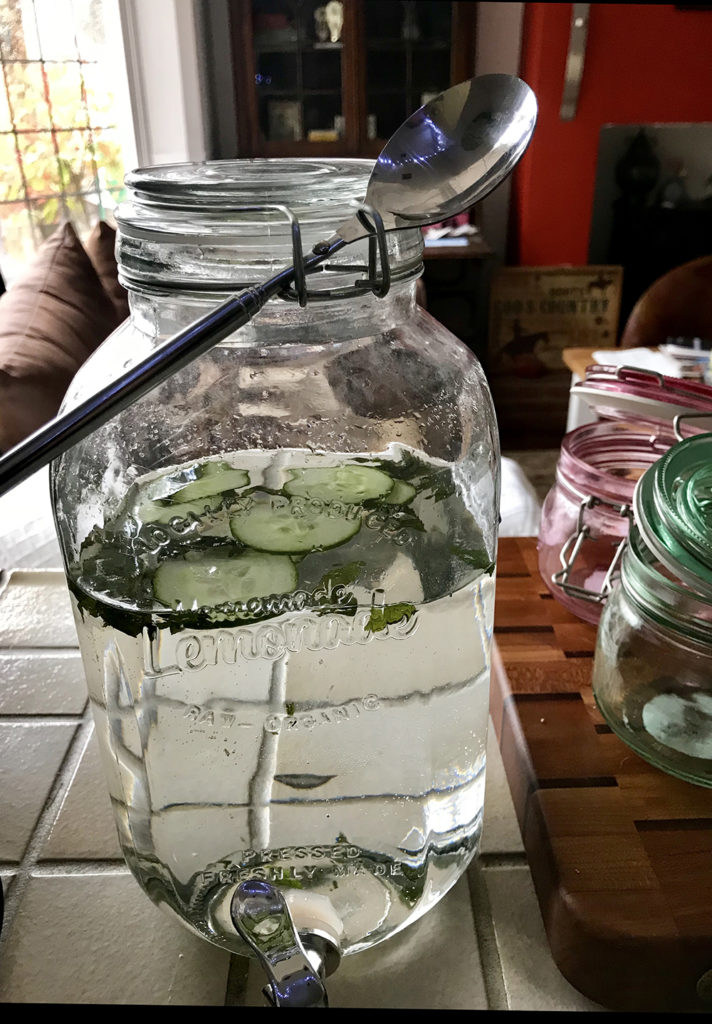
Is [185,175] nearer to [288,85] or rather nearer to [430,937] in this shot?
[430,937]

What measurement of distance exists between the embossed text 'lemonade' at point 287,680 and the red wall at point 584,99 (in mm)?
1211

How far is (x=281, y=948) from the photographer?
0.73 ft

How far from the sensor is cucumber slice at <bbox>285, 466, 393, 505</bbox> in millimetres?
286

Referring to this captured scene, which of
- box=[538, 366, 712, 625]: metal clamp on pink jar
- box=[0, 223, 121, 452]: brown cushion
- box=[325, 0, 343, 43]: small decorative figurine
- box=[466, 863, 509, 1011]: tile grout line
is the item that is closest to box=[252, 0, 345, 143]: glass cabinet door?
box=[325, 0, 343, 43]: small decorative figurine

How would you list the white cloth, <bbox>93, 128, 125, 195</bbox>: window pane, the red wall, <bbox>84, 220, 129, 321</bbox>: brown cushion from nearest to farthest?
<bbox>93, 128, 125, 195</bbox>: window pane
the white cloth
<bbox>84, 220, 129, 321</bbox>: brown cushion
the red wall

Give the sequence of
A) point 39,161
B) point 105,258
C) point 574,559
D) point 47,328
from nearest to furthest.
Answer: point 574,559
point 39,161
point 47,328
point 105,258

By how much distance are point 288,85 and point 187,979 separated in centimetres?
187

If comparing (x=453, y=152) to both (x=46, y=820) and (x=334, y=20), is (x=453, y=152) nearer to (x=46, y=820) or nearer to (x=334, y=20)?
(x=46, y=820)

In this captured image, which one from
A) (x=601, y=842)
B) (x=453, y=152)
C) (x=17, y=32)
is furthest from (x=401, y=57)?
(x=601, y=842)

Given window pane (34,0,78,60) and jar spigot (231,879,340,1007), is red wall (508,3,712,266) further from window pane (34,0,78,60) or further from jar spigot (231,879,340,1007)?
jar spigot (231,879,340,1007)

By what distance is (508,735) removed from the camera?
36 cm

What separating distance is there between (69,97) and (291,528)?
37 centimetres

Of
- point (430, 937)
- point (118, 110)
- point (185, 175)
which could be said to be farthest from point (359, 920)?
point (118, 110)

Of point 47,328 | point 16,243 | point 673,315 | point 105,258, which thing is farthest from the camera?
point 673,315
